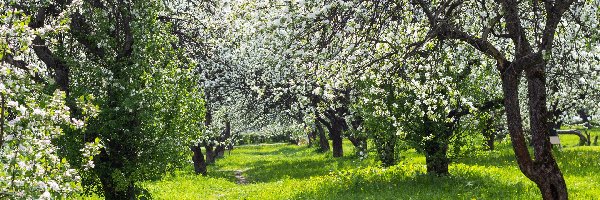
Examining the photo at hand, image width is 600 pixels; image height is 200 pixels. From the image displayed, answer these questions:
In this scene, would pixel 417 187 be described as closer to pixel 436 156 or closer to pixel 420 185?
pixel 420 185

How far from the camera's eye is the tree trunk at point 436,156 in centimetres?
1703

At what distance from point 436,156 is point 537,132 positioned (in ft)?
23.9

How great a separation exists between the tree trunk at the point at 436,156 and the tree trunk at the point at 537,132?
686 centimetres

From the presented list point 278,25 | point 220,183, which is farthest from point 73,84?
point 220,183

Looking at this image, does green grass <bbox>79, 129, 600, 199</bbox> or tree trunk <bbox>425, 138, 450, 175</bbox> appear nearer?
green grass <bbox>79, 129, 600, 199</bbox>

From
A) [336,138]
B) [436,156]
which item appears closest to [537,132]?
[436,156]

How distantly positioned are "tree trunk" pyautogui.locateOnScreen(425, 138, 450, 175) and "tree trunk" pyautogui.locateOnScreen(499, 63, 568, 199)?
22.5 feet

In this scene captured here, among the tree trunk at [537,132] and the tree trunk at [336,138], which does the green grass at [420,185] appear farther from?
the tree trunk at [336,138]

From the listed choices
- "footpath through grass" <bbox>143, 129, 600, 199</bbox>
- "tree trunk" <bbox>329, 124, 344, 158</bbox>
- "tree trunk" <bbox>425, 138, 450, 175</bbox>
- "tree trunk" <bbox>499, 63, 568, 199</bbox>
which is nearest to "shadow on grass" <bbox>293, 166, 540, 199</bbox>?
"footpath through grass" <bbox>143, 129, 600, 199</bbox>

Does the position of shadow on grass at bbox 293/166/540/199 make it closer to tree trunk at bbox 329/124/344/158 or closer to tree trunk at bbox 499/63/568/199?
tree trunk at bbox 499/63/568/199

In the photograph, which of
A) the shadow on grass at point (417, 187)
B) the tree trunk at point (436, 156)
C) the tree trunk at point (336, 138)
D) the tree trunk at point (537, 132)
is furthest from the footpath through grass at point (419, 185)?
the tree trunk at point (336, 138)

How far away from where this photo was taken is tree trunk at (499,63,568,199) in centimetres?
986

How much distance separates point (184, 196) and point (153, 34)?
7.45m

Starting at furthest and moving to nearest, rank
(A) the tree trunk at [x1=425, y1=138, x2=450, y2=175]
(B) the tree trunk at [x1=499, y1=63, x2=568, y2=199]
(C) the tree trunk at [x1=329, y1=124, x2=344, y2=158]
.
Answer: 1. (C) the tree trunk at [x1=329, y1=124, x2=344, y2=158]
2. (A) the tree trunk at [x1=425, y1=138, x2=450, y2=175]
3. (B) the tree trunk at [x1=499, y1=63, x2=568, y2=199]
